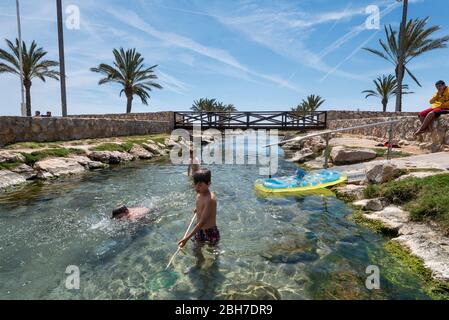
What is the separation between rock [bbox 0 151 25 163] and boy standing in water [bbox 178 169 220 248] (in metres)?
9.12

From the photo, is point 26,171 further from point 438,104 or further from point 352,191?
point 438,104

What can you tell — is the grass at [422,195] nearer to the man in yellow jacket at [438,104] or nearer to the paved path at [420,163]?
the paved path at [420,163]

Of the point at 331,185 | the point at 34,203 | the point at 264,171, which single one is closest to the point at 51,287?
the point at 34,203

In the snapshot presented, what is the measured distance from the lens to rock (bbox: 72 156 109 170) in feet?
40.9

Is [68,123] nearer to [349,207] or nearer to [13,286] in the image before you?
[13,286]

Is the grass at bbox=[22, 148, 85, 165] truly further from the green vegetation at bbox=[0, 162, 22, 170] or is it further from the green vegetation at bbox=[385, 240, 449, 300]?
the green vegetation at bbox=[385, 240, 449, 300]

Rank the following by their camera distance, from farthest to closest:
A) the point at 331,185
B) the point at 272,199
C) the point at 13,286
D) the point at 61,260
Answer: the point at 331,185 → the point at 272,199 → the point at 61,260 → the point at 13,286

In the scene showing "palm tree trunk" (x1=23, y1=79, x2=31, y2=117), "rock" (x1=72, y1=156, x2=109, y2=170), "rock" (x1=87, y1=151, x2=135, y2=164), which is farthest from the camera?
"palm tree trunk" (x1=23, y1=79, x2=31, y2=117)

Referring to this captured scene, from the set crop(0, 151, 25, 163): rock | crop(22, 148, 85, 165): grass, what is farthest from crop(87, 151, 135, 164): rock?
crop(0, 151, 25, 163): rock

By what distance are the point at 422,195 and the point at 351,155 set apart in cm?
616

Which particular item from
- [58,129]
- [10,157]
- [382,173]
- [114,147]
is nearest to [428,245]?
[382,173]

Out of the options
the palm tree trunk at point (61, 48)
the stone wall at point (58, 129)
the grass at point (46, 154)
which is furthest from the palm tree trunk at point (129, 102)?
the grass at point (46, 154)

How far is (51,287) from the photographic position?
12.9 feet
